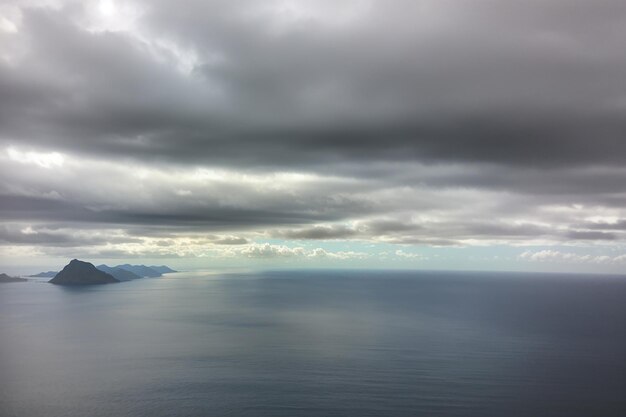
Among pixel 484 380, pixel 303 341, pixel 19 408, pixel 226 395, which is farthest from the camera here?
pixel 303 341

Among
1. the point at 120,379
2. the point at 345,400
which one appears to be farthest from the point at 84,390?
the point at 345,400

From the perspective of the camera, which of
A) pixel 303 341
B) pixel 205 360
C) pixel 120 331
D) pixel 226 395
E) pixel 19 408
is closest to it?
pixel 19 408

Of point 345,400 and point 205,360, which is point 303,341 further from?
point 345,400

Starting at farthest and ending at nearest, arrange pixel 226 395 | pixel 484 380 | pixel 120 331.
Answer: pixel 120 331, pixel 484 380, pixel 226 395

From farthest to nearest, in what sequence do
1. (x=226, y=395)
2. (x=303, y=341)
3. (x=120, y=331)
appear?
(x=120, y=331) → (x=303, y=341) → (x=226, y=395)

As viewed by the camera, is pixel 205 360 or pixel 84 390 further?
pixel 205 360

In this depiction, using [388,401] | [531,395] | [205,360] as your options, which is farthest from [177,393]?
[531,395]

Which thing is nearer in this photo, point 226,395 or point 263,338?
point 226,395

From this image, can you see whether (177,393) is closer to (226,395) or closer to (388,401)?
(226,395)
